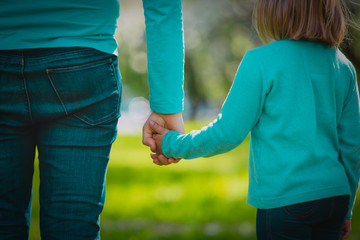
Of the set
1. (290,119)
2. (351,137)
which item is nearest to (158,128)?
(290,119)

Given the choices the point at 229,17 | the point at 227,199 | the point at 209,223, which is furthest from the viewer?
the point at 229,17

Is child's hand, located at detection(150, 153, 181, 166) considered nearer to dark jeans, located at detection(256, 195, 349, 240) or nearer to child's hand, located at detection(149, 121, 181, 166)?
child's hand, located at detection(149, 121, 181, 166)

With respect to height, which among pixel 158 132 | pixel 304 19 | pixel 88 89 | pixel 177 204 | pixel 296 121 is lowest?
pixel 177 204

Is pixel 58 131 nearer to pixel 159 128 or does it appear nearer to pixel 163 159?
pixel 159 128

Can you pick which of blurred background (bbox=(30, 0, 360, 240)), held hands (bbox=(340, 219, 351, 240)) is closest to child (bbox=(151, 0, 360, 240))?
held hands (bbox=(340, 219, 351, 240))

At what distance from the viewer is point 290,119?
Answer: 177 cm

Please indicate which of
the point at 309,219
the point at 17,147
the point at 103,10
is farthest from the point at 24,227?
the point at 309,219

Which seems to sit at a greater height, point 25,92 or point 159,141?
point 25,92

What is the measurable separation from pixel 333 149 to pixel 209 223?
9.63ft

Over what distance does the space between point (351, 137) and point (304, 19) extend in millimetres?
603

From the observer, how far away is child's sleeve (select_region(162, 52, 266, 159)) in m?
1.77

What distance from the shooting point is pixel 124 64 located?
2384 centimetres

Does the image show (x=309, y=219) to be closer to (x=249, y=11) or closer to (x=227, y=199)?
(x=227, y=199)

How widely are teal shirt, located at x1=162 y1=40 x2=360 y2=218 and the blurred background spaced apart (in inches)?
22.1
